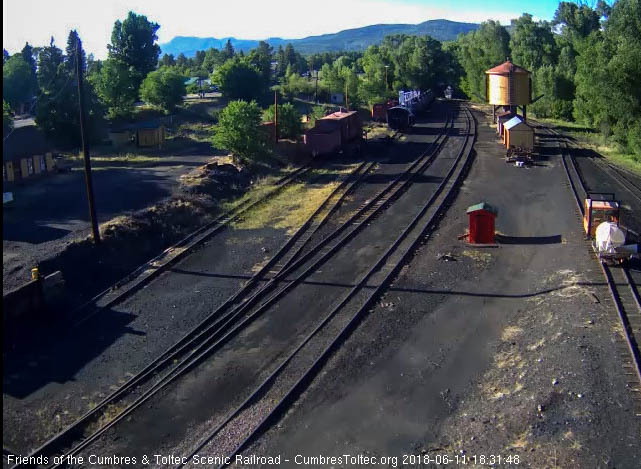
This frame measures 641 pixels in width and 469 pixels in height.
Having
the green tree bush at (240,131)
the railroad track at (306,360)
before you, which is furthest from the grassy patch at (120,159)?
the railroad track at (306,360)

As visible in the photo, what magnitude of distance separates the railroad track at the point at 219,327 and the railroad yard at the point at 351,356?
48mm

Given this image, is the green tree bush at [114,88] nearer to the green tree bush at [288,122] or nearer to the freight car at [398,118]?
the green tree bush at [288,122]

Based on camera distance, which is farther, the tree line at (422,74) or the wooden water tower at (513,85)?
the wooden water tower at (513,85)

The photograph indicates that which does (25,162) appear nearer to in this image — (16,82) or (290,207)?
(290,207)

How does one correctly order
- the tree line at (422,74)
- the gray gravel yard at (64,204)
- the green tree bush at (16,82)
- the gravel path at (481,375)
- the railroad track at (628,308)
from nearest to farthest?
1. the gravel path at (481,375)
2. the railroad track at (628,308)
3. the gray gravel yard at (64,204)
4. the tree line at (422,74)
5. the green tree bush at (16,82)

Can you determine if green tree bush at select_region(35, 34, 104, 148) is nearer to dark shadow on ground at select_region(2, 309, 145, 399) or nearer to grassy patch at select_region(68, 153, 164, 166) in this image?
grassy patch at select_region(68, 153, 164, 166)

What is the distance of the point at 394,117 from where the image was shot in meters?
48.6

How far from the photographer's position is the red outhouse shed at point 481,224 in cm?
1941

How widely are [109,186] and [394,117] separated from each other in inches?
1064

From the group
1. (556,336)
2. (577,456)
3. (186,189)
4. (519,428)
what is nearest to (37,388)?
(519,428)

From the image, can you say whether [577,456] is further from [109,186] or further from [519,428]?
[109,186]

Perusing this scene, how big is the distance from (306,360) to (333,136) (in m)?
24.6

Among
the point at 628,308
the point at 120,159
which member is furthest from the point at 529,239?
the point at 120,159

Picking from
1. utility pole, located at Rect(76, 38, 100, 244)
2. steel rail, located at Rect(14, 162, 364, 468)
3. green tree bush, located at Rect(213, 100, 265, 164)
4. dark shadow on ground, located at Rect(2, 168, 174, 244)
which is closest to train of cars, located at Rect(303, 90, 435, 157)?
green tree bush, located at Rect(213, 100, 265, 164)
